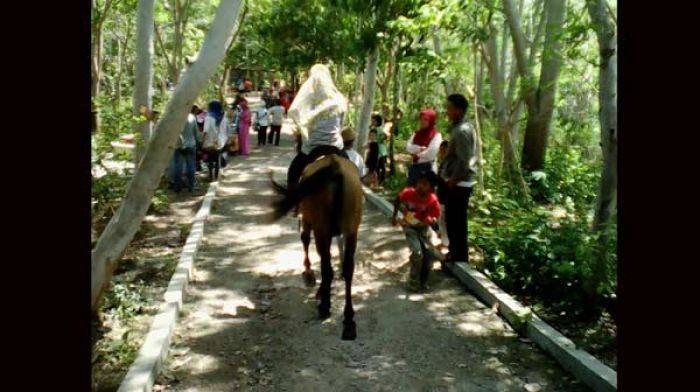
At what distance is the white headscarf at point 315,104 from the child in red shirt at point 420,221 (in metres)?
1.21

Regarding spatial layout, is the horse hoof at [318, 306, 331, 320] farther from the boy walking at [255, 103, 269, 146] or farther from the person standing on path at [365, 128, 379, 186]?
the boy walking at [255, 103, 269, 146]

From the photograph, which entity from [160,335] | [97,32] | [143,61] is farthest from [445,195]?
[97,32]

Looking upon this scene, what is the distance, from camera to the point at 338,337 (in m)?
5.25

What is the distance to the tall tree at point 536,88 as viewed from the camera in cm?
1089

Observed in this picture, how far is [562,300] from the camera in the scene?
577 centimetres

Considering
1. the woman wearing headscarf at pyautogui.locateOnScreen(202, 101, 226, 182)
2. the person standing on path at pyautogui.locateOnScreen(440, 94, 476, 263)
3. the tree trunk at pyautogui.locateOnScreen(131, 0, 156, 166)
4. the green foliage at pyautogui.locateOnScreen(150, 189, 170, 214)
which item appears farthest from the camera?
the woman wearing headscarf at pyautogui.locateOnScreen(202, 101, 226, 182)

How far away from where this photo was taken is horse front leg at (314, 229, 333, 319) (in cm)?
545

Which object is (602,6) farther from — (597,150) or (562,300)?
(597,150)

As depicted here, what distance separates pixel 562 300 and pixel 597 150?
16.9m

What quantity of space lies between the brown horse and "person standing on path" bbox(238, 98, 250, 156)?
11.9 meters

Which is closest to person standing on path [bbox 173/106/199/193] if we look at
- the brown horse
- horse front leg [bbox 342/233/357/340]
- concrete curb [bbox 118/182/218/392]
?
concrete curb [bbox 118/182/218/392]

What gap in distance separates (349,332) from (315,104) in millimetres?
2410
